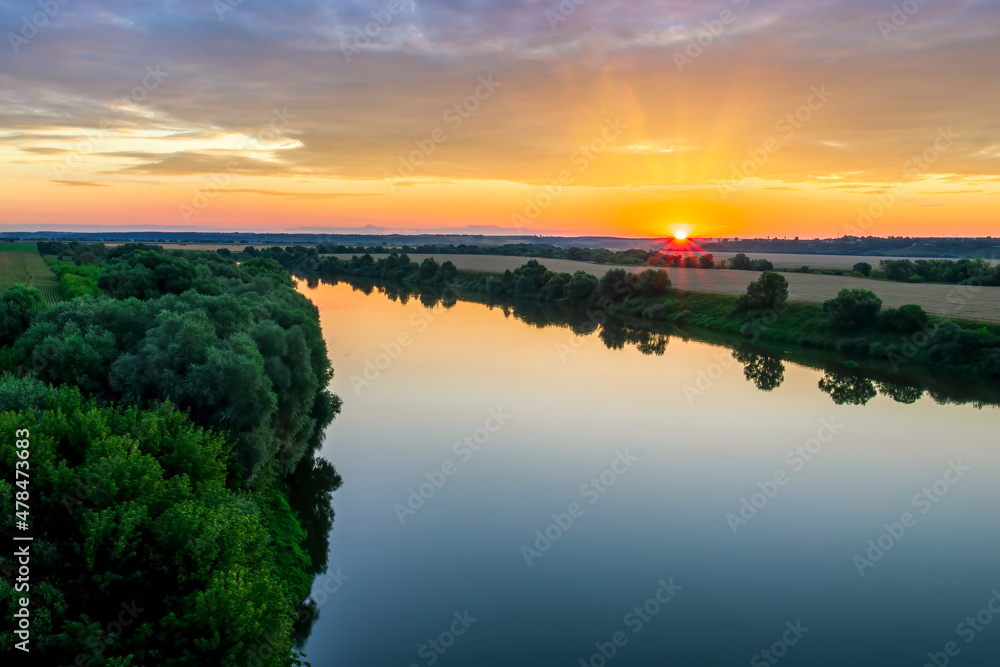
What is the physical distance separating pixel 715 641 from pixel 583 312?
1920 inches

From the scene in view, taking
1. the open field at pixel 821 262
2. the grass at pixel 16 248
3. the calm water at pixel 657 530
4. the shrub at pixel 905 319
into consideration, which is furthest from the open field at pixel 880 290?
the grass at pixel 16 248

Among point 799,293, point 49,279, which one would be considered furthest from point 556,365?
point 49,279

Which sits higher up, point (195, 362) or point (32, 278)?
point (195, 362)

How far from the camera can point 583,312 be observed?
197 ft

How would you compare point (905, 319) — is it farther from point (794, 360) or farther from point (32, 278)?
point (32, 278)

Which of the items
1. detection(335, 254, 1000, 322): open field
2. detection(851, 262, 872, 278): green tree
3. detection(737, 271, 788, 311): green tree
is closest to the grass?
detection(335, 254, 1000, 322): open field

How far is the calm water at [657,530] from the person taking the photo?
12.0 meters

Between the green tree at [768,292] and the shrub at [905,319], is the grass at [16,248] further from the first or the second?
the shrub at [905,319]

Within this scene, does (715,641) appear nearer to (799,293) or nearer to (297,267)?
(799,293)

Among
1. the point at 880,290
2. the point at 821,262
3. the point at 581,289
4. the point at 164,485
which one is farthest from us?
the point at 821,262

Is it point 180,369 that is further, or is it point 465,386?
point 465,386

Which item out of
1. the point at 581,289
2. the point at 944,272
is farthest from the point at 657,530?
the point at 944,272

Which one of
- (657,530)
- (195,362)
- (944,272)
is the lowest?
(657,530)

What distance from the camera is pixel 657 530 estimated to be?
1599cm
